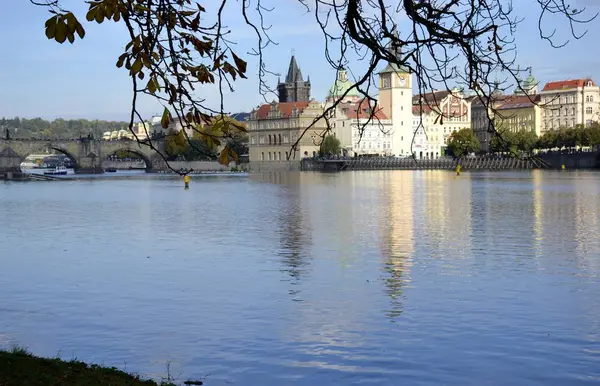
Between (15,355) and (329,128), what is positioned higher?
(329,128)

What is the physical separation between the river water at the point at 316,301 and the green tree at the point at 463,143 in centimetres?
10456

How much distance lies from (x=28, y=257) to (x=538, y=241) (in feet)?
40.5

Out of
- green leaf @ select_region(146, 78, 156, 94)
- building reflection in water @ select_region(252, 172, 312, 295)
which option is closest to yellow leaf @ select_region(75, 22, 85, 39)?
green leaf @ select_region(146, 78, 156, 94)

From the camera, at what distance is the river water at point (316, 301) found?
33.9 ft

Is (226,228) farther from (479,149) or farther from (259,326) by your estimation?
(479,149)

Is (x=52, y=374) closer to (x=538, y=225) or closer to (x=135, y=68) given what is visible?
(x=135, y=68)

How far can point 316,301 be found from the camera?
14.3 metres

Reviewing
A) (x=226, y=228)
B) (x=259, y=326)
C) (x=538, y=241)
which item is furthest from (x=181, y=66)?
(x=226, y=228)

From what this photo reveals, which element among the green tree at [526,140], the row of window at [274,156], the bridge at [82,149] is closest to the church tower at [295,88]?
the row of window at [274,156]

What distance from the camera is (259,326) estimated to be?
1232 cm

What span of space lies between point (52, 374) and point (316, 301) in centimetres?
718

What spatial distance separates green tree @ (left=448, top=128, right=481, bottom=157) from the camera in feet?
436

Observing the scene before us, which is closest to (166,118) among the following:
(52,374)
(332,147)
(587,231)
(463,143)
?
(52,374)

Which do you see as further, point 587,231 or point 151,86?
point 587,231
